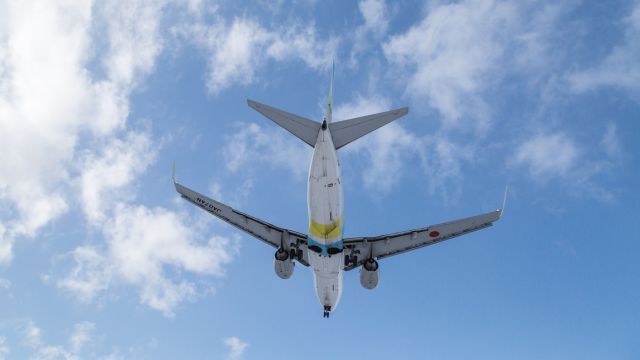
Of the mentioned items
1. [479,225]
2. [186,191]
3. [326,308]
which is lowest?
[326,308]

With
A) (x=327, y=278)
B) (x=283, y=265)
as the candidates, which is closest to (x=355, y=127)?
(x=327, y=278)

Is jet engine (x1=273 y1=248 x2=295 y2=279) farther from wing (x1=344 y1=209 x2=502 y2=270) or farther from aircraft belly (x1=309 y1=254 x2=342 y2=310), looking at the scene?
wing (x1=344 y1=209 x2=502 y2=270)

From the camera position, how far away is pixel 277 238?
4369 centimetres

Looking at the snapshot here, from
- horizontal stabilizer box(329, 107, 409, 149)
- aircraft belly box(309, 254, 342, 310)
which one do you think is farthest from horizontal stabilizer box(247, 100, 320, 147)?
aircraft belly box(309, 254, 342, 310)

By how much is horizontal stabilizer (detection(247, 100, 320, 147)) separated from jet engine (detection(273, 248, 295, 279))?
40.9ft

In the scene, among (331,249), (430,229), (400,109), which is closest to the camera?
(400,109)

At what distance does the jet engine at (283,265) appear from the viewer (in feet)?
139

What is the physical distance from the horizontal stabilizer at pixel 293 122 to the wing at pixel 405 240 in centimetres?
1265

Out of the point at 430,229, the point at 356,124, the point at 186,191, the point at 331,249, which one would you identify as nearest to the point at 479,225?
the point at 430,229

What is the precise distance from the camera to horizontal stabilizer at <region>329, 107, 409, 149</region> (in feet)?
106

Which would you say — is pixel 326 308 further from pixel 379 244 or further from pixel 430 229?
pixel 430 229

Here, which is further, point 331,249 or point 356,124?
point 331,249

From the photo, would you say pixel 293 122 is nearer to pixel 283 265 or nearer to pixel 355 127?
pixel 355 127

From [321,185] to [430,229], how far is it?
12929 millimetres
